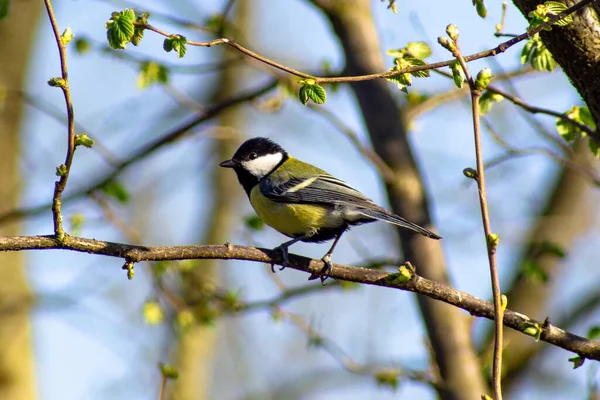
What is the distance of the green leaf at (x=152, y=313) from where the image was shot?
14.9 feet

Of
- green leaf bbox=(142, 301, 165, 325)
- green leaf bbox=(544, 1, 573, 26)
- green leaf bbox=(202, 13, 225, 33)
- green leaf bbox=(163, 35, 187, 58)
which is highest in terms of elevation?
green leaf bbox=(202, 13, 225, 33)

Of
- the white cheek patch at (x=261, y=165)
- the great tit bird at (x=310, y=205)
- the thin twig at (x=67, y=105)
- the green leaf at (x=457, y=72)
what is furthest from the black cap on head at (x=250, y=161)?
the thin twig at (x=67, y=105)

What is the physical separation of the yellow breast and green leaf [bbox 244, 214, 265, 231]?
0.27 meters

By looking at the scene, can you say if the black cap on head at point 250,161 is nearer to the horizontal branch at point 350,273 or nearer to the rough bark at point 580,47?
the horizontal branch at point 350,273

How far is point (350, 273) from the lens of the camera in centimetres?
266

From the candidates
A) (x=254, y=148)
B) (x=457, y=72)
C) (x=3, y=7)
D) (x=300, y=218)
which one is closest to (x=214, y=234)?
(x=254, y=148)

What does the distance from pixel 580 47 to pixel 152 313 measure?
3075mm

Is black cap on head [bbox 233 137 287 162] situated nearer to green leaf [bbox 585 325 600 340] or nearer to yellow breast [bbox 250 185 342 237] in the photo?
yellow breast [bbox 250 185 342 237]

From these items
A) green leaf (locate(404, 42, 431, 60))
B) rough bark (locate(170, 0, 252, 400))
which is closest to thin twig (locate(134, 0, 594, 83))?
green leaf (locate(404, 42, 431, 60))

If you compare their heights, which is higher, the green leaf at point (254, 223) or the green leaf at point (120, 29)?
the green leaf at point (254, 223)

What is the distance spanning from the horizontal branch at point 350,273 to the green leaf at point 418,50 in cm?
93

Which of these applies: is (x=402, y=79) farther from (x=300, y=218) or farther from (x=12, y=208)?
(x=12, y=208)

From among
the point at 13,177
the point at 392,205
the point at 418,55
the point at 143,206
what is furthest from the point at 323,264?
the point at 143,206

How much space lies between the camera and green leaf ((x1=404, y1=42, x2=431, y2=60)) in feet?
9.62
